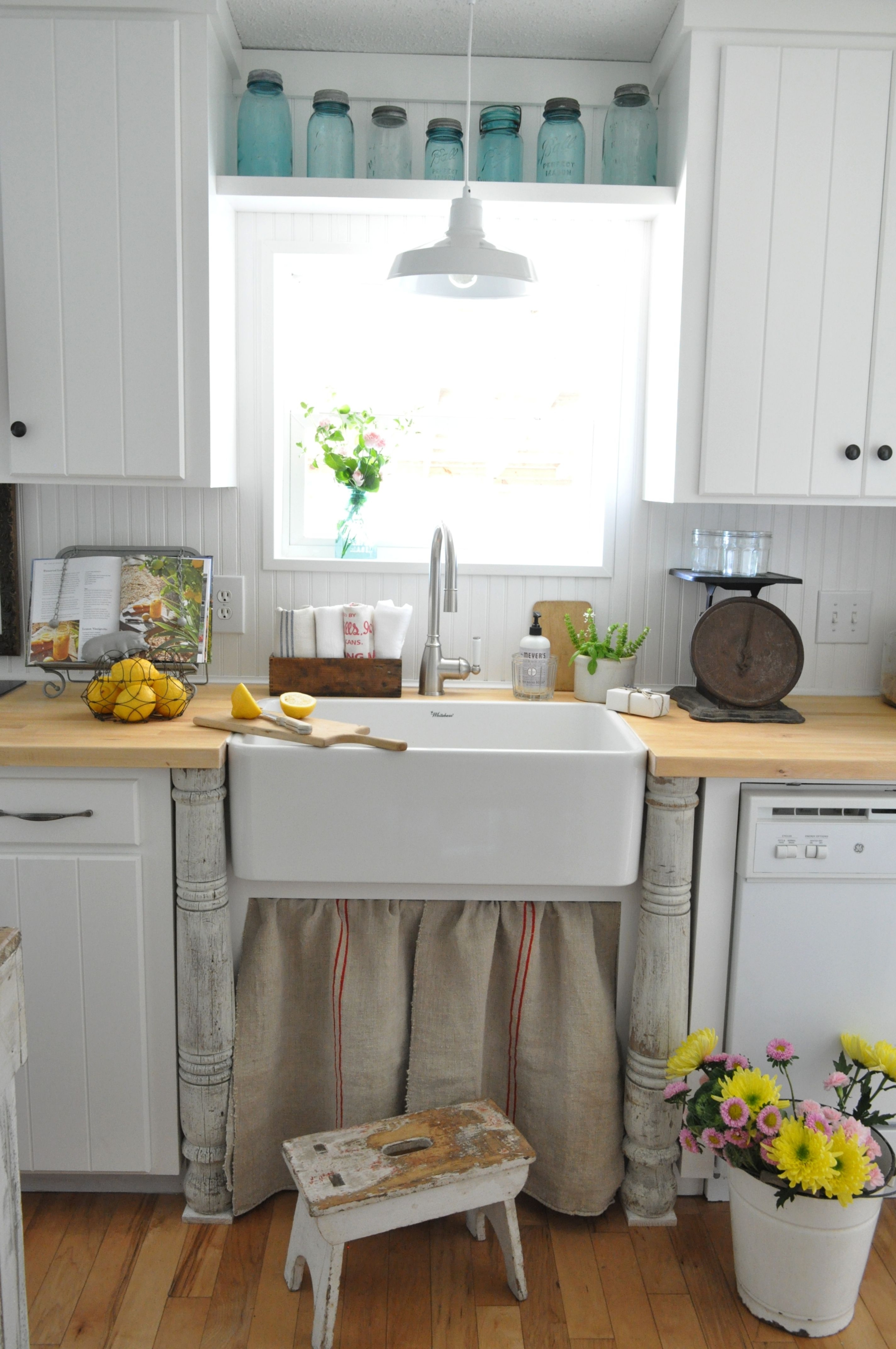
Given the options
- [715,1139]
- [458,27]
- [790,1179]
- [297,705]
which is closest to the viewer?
[790,1179]

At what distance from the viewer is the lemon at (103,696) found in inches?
82.0

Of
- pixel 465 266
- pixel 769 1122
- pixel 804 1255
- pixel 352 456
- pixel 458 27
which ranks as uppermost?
pixel 458 27

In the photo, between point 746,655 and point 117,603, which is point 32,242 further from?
point 746,655

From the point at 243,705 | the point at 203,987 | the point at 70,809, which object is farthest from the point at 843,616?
the point at 70,809

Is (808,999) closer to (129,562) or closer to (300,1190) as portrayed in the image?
(300,1190)

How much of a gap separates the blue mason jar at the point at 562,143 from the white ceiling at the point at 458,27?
15 centimetres

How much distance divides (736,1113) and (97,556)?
1774 millimetres

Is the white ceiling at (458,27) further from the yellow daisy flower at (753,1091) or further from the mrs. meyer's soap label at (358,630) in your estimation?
the yellow daisy flower at (753,1091)

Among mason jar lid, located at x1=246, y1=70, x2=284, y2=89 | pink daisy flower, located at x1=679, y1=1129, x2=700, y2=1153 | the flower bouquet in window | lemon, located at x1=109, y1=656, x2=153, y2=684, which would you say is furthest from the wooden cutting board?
mason jar lid, located at x1=246, y1=70, x2=284, y2=89

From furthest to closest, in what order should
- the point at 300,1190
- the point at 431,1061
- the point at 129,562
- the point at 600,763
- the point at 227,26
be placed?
the point at 129,562 → the point at 227,26 → the point at 431,1061 → the point at 600,763 → the point at 300,1190

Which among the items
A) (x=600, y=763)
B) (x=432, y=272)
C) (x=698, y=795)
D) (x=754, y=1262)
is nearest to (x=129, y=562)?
(x=432, y=272)

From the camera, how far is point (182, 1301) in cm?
184

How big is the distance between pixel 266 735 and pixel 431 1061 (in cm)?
70

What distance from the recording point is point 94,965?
6.47 ft
